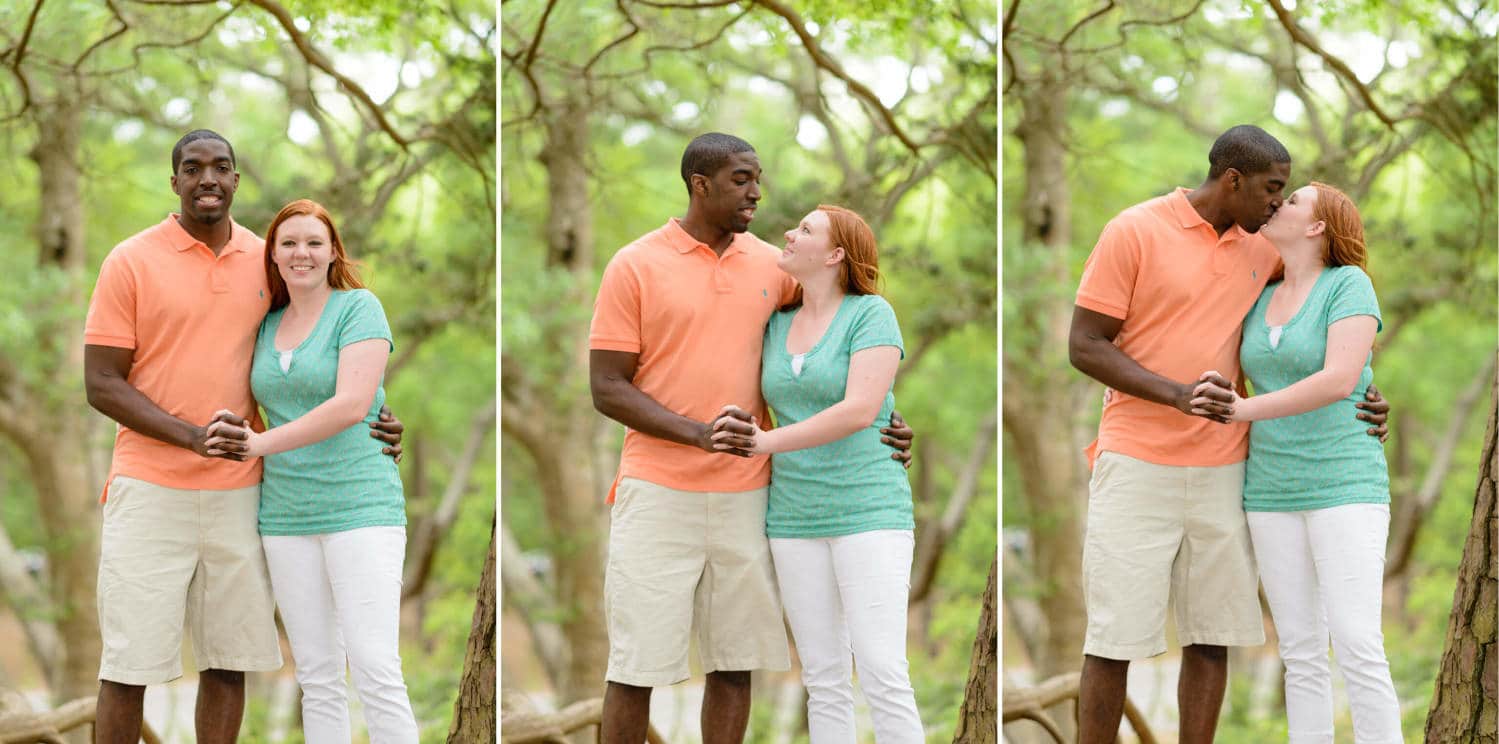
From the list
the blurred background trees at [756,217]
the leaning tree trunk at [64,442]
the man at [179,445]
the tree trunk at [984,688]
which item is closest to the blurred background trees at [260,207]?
the leaning tree trunk at [64,442]

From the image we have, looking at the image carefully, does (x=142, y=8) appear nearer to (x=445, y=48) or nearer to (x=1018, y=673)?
(x=445, y=48)

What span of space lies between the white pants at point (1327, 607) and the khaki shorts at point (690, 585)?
3.81 ft

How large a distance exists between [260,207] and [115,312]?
450 millimetres

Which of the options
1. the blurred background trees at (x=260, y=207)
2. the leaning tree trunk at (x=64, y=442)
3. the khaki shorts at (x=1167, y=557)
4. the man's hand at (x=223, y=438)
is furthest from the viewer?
the leaning tree trunk at (x=64, y=442)

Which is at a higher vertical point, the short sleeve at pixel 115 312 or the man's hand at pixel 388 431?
the short sleeve at pixel 115 312

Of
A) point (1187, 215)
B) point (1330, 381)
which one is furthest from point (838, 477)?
point (1330, 381)

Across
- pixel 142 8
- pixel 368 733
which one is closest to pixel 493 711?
pixel 368 733

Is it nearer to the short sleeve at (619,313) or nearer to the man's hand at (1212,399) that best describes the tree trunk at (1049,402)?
the man's hand at (1212,399)

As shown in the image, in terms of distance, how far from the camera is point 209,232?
12.5 feet

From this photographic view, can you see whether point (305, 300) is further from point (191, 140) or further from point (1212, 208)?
point (1212, 208)

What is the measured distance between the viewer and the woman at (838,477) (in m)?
3.80

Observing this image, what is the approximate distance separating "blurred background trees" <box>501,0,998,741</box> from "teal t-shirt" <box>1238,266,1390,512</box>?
0.72m

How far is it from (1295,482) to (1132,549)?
0.42m

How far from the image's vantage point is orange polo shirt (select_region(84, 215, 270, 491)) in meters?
3.74
